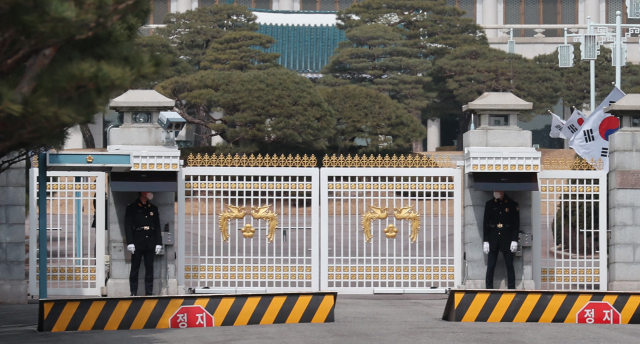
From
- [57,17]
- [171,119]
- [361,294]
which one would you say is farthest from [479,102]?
[57,17]

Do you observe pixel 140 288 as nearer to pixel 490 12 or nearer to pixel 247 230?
pixel 247 230

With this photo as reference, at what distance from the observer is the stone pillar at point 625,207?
44.2 ft

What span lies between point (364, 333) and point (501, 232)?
3862 millimetres

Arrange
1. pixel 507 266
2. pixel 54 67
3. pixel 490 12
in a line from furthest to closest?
1. pixel 490 12
2. pixel 507 266
3. pixel 54 67

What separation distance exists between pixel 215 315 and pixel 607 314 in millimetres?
4313

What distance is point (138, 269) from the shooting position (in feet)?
42.7

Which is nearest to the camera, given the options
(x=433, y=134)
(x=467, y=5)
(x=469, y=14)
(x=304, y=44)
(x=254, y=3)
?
(x=433, y=134)

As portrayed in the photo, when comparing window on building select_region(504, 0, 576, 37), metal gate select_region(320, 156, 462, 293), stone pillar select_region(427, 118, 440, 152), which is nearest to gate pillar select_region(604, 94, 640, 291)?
metal gate select_region(320, 156, 462, 293)

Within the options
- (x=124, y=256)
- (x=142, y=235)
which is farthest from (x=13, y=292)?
(x=142, y=235)

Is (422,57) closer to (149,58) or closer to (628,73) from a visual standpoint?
(628,73)

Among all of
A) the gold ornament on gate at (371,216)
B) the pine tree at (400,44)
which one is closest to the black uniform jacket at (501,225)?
the gold ornament on gate at (371,216)

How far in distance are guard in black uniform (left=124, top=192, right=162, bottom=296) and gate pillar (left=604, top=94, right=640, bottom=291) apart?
623 cm

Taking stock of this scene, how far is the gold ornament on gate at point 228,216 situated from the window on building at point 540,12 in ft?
159

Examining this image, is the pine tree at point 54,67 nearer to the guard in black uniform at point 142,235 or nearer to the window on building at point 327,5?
the guard in black uniform at point 142,235
